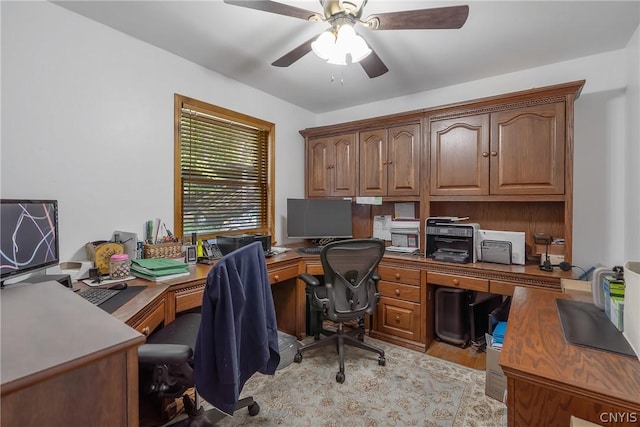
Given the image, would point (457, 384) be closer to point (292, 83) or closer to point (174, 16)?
point (292, 83)

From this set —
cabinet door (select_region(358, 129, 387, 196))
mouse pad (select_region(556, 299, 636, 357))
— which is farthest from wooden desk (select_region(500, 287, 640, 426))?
cabinet door (select_region(358, 129, 387, 196))

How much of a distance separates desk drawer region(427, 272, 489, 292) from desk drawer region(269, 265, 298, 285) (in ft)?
3.78

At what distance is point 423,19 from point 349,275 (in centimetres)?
161

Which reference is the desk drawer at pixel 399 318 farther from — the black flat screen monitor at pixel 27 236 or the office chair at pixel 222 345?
the black flat screen monitor at pixel 27 236

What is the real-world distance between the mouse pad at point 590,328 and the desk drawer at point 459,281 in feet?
2.93

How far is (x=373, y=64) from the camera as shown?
1.88 m

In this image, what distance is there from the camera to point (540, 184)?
87.2 inches

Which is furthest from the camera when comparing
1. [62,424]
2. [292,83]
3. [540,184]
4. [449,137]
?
[292,83]

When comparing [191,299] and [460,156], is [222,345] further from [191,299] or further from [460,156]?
[460,156]

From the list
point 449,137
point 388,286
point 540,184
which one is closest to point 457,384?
point 388,286

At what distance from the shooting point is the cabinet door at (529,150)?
2.14 meters

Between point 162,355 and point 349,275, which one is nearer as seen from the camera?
point 162,355

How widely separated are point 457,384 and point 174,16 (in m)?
3.04

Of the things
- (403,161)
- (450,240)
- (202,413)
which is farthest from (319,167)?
(202,413)
